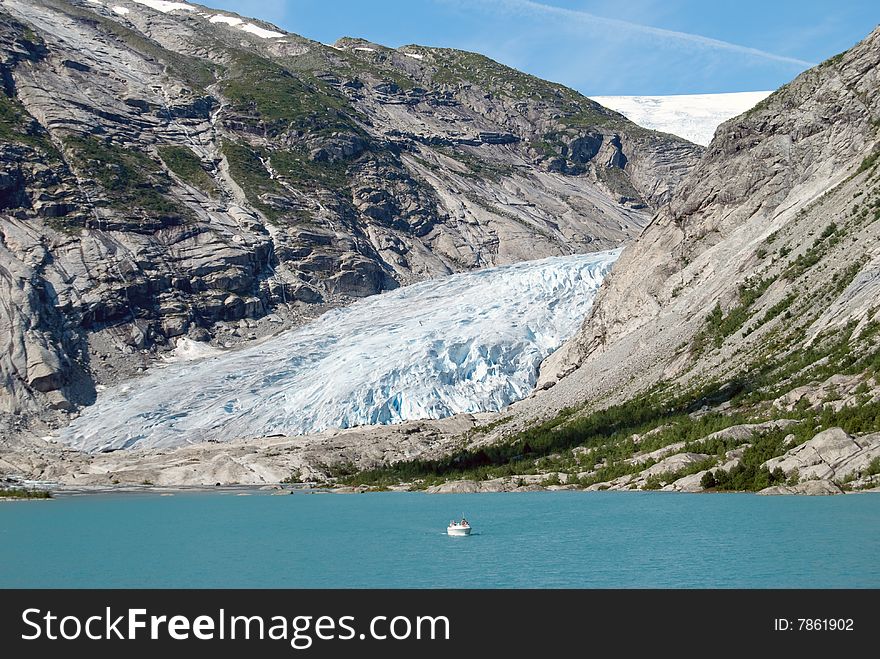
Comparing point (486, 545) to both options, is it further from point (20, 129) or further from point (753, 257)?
point (20, 129)

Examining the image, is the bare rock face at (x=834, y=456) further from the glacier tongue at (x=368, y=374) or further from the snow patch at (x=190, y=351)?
the snow patch at (x=190, y=351)

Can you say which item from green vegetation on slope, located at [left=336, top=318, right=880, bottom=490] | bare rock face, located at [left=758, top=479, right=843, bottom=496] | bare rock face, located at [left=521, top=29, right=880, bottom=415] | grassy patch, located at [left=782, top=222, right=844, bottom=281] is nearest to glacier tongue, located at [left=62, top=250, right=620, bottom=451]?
bare rock face, located at [left=521, top=29, right=880, bottom=415]

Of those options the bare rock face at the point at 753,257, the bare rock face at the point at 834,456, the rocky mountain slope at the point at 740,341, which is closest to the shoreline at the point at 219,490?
the rocky mountain slope at the point at 740,341

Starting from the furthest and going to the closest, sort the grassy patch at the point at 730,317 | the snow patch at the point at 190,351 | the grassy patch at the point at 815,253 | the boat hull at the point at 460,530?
1. the snow patch at the point at 190,351
2. the grassy patch at the point at 730,317
3. the grassy patch at the point at 815,253
4. the boat hull at the point at 460,530

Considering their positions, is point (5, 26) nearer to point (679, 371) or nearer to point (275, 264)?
point (275, 264)

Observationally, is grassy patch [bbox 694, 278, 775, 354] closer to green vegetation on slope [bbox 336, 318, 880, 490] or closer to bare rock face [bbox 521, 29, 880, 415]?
bare rock face [bbox 521, 29, 880, 415]
